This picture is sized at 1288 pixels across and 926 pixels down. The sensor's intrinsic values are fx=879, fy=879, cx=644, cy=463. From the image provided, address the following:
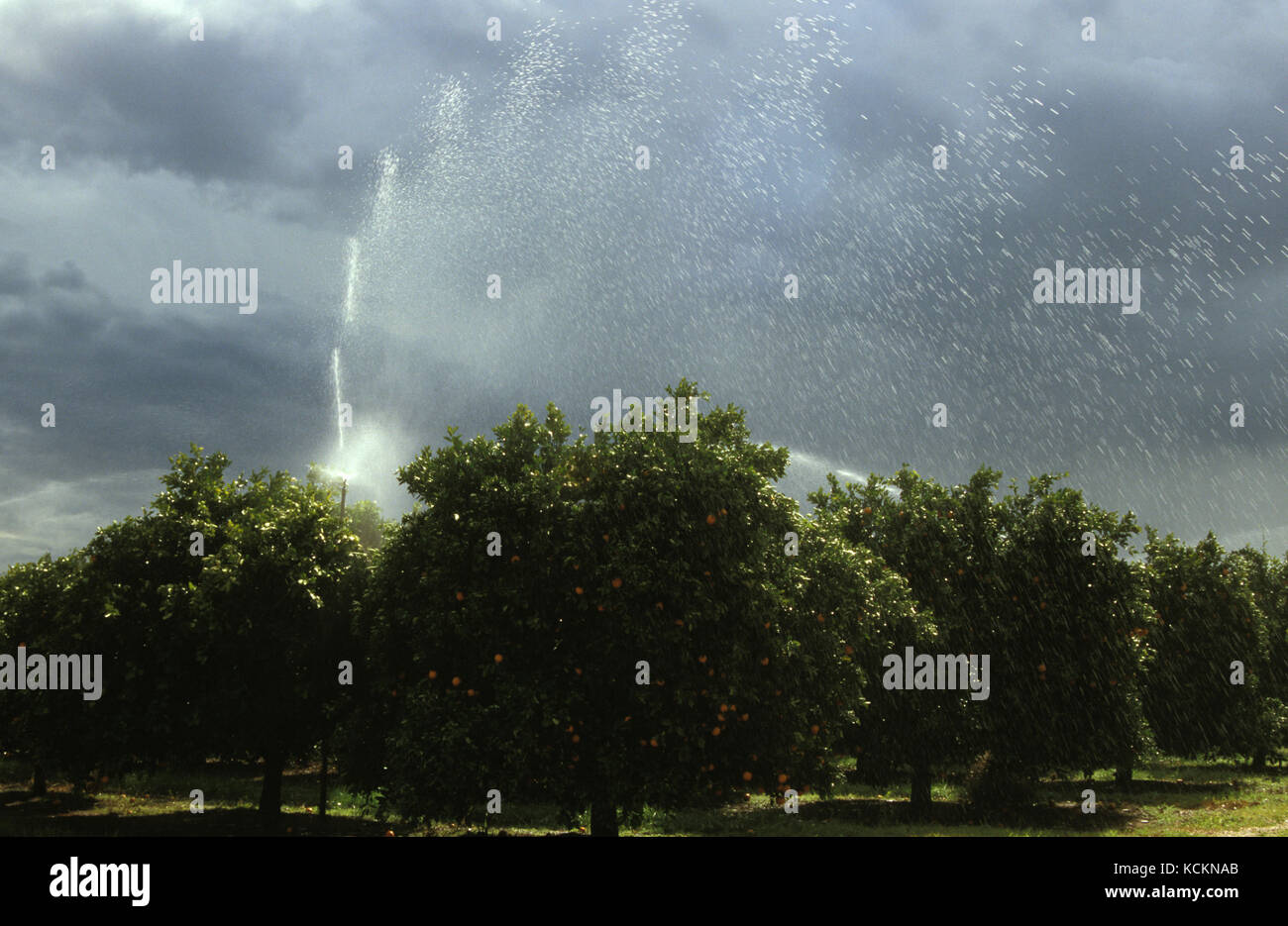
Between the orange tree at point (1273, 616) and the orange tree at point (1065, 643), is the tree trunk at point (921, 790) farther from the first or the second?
the orange tree at point (1273, 616)

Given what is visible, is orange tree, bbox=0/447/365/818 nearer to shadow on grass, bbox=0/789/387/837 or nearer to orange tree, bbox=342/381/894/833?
shadow on grass, bbox=0/789/387/837

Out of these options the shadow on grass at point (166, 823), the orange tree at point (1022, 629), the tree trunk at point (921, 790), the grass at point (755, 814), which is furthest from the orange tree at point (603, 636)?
the tree trunk at point (921, 790)

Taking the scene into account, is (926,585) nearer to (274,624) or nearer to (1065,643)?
(1065,643)

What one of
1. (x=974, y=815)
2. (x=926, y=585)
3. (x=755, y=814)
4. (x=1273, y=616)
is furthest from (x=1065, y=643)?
(x=1273, y=616)

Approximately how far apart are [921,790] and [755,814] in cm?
632

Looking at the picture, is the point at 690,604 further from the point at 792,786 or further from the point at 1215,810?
the point at 1215,810

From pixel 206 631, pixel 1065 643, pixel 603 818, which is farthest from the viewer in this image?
pixel 1065 643

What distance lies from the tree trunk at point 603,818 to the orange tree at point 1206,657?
3112cm

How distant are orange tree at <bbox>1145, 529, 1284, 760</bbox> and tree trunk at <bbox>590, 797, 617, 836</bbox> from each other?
3112 cm

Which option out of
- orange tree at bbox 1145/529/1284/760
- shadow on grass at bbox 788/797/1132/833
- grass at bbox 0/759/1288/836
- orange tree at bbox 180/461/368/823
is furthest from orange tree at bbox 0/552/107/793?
orange tree at bbox 1145/529/1284/760

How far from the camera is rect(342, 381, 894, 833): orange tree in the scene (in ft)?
66.2

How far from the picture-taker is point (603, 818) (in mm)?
21406

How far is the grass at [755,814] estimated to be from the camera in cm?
2809
